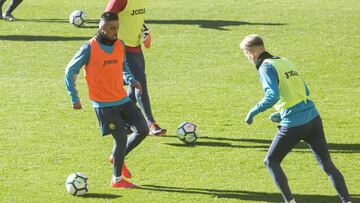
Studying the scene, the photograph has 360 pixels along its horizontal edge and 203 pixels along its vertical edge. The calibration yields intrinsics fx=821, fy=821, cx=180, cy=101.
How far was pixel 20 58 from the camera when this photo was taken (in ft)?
65.5

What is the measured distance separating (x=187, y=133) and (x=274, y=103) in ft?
12.3

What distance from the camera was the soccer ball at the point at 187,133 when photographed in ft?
43.4

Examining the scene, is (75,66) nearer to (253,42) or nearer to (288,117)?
(253,42)

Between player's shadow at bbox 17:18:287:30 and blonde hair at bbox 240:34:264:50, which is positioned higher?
blonde hair at bbox 240:34:264:50

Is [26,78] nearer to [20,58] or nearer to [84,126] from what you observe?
[20,58]

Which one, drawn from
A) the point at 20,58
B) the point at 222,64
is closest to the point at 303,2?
the point at 222,64

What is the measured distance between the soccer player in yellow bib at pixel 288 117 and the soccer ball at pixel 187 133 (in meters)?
3.45

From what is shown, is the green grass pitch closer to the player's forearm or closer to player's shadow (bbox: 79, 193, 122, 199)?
player's shadow (bbox: 79, 193, 122, 199)

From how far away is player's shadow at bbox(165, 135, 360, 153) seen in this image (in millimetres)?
13031

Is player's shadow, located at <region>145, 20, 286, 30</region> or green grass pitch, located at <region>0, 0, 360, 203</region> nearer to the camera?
green grass pitch, located at <region>0, 0, 360, 203</region>

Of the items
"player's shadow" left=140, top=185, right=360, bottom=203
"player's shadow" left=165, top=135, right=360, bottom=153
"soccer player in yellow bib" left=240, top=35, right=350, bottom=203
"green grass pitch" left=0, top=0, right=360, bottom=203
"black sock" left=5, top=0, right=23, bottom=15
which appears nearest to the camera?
"soccer player in yellow bib" left=240, top=35, right=350, bottom=203

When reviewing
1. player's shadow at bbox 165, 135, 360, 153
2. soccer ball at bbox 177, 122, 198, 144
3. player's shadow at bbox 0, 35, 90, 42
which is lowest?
player's shadow at bbox 0, 35, 90, 42

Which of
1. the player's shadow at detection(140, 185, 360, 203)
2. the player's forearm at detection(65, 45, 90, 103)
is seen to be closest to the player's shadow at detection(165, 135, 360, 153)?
the player's shadow at detection(140, 185, 360, 203)

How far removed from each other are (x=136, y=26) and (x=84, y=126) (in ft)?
6.95
